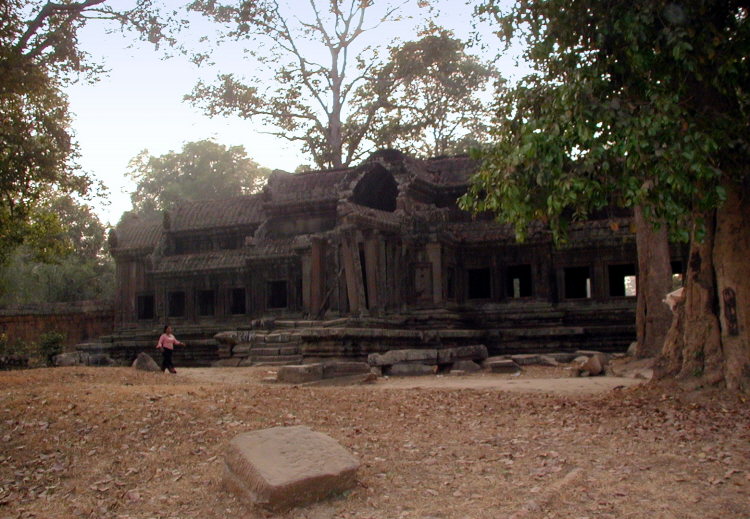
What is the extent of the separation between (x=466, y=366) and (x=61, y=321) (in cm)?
2083

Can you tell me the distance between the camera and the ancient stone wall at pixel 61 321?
2989 cm

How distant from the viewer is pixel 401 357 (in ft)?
54.2

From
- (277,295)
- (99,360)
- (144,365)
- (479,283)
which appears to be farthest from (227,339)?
(479,283)

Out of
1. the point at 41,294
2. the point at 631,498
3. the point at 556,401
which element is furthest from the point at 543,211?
the point at 41,294

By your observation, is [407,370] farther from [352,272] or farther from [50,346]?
[50,346]

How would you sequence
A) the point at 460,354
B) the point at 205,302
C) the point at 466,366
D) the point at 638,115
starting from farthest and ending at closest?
the point at 205,302 < the point at 460,354 < the point at 466,366 < the point at 638,115

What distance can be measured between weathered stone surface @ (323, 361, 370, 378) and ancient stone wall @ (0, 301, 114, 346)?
19.2 meters

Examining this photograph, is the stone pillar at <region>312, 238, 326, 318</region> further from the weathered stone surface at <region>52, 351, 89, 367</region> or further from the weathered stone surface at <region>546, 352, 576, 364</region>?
the weathered stone surface at <region>546, 352, 576, 364</region>

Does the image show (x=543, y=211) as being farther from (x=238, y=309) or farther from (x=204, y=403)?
(x=238, y=309)

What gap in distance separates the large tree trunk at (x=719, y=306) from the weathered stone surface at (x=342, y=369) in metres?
5.68

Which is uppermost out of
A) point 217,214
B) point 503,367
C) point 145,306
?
point 217,214

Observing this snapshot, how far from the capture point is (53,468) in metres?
7.71

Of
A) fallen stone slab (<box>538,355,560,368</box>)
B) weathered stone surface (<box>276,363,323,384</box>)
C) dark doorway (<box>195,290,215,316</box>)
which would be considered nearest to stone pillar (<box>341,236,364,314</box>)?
fallen stone slab (<box>538,355,560,368</box>)

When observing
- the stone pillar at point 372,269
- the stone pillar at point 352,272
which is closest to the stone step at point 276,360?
the stone pillar at point 352,272
